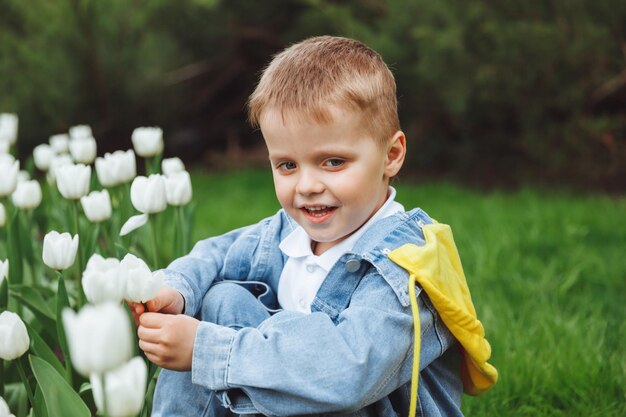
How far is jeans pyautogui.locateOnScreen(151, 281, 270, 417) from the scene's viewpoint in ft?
5.15

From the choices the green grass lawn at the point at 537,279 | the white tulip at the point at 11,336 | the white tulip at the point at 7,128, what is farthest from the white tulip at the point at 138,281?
the white tulip at the point at 7,128

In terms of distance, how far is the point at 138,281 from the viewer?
4.51 feet

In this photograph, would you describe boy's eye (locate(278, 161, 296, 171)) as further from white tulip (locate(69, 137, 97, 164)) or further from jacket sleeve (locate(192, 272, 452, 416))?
white tulip (locate(69, 137, 97, 164))

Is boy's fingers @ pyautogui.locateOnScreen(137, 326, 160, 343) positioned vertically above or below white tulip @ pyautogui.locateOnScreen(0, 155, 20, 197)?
below

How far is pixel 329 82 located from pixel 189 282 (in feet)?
1.76

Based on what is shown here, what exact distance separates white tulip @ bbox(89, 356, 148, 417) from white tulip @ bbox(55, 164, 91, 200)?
106 cm

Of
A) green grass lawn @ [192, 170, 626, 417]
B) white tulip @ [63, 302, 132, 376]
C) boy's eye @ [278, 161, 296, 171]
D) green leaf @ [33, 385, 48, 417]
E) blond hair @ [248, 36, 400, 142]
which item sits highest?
blond hair @ [248, 36, 400, 142]

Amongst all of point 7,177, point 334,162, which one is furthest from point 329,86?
point 7,177

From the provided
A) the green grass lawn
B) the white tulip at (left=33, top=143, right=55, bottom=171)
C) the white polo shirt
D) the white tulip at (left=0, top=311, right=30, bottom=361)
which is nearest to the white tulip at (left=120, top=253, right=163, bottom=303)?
the white tulip at (left=0, top=311, right=30, bottom=361)

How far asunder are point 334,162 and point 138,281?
47 centimetres

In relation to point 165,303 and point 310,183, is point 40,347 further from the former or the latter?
point 310,183

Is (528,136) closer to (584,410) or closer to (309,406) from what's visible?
(584,410)

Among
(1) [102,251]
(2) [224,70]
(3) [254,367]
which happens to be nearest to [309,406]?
(3) [254,367]

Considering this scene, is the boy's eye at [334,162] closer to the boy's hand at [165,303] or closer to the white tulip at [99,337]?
the boy's hand at [165,303]
